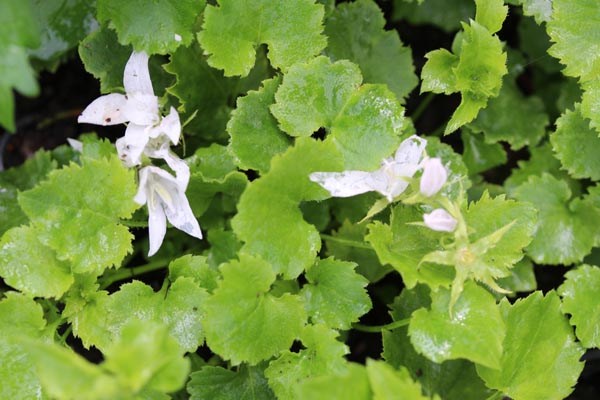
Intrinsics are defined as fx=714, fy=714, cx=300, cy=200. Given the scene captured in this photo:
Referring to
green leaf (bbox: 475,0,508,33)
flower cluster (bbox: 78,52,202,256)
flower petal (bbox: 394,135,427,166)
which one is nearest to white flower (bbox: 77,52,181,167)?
flower cluster (bbox: 78,52,202,256)

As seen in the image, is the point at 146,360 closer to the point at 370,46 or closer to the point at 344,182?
the point at 344,182

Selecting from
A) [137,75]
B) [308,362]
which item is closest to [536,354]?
[308,362]

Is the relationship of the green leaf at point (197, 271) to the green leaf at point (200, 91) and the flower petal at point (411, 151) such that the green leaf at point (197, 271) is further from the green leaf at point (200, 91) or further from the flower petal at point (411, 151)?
the flower petal at point (411, 151)

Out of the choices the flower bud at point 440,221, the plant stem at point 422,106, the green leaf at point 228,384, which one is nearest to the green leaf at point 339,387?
the flower bud at point 440,221

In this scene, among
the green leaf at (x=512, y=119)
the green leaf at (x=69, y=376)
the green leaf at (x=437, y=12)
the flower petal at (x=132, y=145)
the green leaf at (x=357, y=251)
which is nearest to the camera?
the green leaf at (x=69, y=376)

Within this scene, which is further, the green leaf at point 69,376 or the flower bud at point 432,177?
the flower bud at point 432,177

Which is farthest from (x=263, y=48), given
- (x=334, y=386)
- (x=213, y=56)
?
(x=334, y=386)
